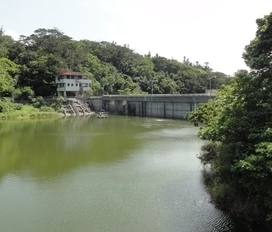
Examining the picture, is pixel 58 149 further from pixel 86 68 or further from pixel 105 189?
pixel 86 68

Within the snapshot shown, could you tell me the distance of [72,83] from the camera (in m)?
65.5

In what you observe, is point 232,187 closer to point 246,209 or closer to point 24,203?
point 246,209

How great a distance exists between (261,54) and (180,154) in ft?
40.9

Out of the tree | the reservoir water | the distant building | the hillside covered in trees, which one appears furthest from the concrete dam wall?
the reservoir water

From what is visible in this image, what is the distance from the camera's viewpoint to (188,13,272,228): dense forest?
9648 millimetres

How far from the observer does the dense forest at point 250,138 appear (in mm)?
9648

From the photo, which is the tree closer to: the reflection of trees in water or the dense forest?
the reflection of trees in water

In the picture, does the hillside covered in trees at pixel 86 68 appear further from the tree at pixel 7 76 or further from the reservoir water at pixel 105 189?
the reservoir water at pixel 105 189

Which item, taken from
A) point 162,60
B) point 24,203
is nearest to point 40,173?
point 24,203

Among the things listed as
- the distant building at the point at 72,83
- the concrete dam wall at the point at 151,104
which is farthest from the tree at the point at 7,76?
the concrete dam wall at the point at 151,104

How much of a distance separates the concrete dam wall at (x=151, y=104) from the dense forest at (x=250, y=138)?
30.2 m

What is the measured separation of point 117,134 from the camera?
107 feet

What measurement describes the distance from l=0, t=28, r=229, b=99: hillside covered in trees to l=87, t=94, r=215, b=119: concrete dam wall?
7.13m

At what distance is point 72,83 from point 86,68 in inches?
507
